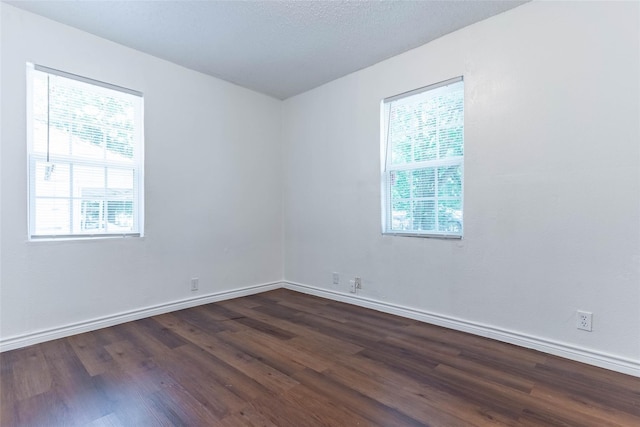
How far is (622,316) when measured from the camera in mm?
1951

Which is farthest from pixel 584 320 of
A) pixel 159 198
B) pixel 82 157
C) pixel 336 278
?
pixel 82 157

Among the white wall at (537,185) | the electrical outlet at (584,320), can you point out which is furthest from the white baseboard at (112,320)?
the electrical outlet at (584,320)

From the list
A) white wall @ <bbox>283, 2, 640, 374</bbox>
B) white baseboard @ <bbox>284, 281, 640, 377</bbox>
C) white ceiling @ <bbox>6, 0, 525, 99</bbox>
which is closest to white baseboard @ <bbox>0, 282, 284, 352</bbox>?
white baseboard @ <bbox>284, 281, 640, 377</bbox>

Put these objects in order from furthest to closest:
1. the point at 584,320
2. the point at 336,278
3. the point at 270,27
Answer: the point at 336,278 < the point at 270,27 < the point at 584,320

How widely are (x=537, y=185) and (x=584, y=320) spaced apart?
966 millimetres

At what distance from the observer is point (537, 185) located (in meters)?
2.27

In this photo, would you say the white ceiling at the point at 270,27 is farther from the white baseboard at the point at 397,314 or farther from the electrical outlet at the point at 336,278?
the white baseboard at the point at 397,314

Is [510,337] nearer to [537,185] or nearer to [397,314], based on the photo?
[397,314]

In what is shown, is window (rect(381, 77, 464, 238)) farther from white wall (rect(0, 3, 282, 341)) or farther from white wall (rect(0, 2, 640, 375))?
white wall (rect(0, 3, 282, 341))

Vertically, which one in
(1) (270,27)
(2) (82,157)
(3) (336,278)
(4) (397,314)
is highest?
(1) (270,27)

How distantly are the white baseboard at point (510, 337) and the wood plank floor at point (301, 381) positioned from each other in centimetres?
8

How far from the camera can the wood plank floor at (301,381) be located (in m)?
1.52

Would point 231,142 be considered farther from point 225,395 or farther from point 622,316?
point 622,316

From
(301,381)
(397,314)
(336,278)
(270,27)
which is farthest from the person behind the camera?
(336,278)
